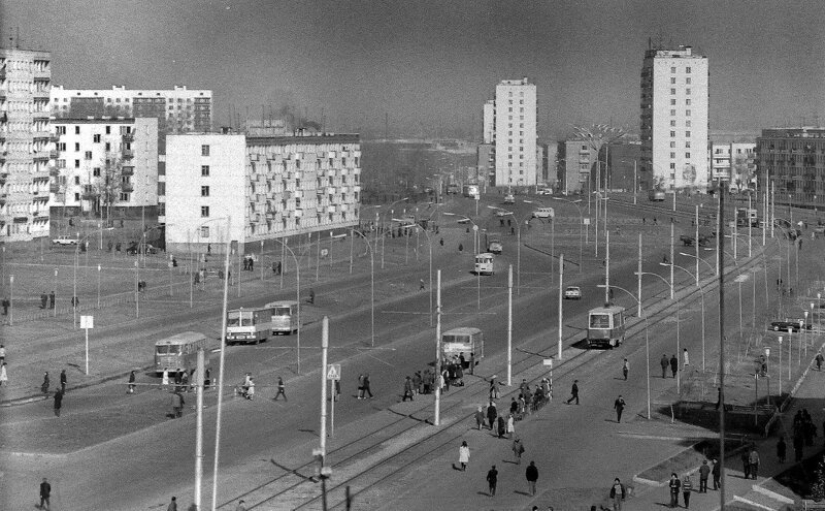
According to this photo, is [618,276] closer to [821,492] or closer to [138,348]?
[138,348]

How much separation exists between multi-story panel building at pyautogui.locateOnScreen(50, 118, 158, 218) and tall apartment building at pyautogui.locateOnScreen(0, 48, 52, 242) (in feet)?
67.3

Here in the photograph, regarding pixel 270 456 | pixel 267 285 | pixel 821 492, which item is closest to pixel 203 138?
pixel 267 285

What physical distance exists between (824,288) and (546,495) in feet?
170

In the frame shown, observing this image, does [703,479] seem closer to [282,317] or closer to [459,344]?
[459,344]

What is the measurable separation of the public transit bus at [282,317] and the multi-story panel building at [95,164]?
194 feet

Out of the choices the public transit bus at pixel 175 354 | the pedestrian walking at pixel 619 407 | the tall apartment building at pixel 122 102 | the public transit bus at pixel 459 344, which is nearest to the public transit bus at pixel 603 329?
the public transit bus at pixel 459 344

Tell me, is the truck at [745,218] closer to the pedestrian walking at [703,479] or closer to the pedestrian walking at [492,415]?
the pedestrian walking at [492,415]

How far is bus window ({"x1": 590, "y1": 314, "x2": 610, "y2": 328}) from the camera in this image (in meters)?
56.4

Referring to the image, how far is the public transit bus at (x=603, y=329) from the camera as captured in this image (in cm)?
5631

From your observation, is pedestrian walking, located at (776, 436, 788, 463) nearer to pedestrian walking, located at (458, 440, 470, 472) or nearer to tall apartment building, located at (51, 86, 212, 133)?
pedestrian walking, located at (458, 440, 470, 472)

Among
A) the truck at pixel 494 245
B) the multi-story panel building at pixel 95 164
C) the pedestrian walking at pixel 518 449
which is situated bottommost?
the pedestrian walking at pixel 518 449

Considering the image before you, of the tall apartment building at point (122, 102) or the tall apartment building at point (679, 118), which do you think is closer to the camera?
the tall apartment building at point (679, 118)

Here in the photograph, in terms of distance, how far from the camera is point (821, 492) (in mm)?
33281

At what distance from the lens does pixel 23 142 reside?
92438 millimetres
